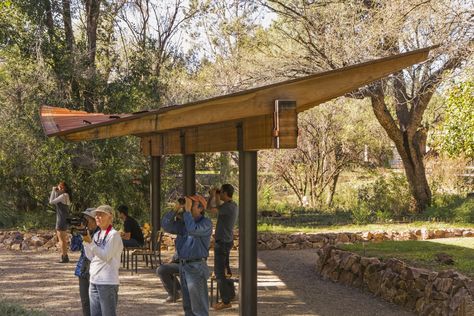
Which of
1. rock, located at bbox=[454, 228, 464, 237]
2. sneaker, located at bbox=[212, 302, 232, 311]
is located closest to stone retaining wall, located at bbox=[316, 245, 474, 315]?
sneaker, located at bbox=[212, 302, 232, 311]

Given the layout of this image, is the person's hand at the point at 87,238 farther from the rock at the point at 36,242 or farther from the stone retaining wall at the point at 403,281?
the rock at the point at 36,242

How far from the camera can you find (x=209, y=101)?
576 centimetres

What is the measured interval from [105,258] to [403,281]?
4.33 m

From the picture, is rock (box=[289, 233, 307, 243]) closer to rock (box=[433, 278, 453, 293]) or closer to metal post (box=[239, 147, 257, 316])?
rock (box=[433, 278, 453, 293])

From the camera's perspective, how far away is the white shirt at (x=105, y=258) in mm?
5691

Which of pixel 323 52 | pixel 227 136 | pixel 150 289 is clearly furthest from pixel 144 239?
pixel 323 52

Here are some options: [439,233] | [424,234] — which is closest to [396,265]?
[424,234]

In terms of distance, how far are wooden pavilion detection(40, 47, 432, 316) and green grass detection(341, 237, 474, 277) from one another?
3.67 meters

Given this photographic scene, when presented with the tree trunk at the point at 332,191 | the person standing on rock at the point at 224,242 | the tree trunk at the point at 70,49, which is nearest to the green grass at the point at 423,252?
the person standing on rock at the point at 224,242

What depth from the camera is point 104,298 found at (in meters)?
5.73

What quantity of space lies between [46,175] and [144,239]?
5692 millimetres

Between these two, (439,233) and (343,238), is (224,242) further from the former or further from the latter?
(439,233)

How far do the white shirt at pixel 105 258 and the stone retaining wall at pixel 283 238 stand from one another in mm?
8323

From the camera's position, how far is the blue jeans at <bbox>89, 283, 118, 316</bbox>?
5.73 m
